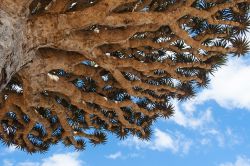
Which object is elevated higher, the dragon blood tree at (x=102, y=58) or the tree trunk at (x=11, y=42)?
the dragon blood tree at (x=102, y=58)

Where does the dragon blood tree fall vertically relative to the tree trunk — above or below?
above

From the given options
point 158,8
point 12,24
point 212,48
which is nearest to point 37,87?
point 12,24

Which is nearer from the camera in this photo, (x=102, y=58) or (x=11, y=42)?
(x=11, y=42)

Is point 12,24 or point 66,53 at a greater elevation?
point 66,53

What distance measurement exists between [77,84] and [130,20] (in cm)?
233

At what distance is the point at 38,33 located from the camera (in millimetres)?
5879

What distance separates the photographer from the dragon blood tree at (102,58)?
588 centimetres

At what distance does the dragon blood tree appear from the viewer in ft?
19.3

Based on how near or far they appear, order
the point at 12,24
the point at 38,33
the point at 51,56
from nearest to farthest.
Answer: the point at 12,24
the point at 38,33
the point at 51,56

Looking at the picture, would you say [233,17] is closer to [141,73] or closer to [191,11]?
[191,11]

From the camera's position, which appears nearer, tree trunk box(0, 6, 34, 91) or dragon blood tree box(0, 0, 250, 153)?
tree trunk box(0, 6, 34, 91)

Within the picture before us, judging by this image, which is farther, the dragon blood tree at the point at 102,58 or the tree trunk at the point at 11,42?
the dragon blood tree at the point at 102,58

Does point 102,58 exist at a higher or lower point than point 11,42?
higher

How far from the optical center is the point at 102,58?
6.61 metres
